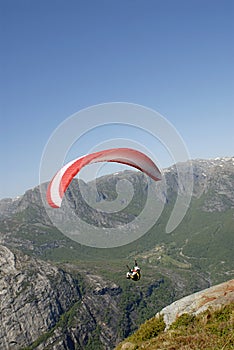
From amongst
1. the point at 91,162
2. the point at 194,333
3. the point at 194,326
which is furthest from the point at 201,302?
the point at 91,162

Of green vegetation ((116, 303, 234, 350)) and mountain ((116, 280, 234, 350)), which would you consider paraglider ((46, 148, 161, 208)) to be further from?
mountain ((116, 280, 234, 350))

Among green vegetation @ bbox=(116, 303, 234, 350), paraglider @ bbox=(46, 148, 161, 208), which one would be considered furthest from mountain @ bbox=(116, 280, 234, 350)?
paraglider @ bbox=(46, 148, 161, 208)

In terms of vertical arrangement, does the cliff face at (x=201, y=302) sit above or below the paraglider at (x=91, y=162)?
below

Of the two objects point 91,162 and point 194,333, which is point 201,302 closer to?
point 194,333

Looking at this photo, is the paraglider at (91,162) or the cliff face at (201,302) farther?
the cliff face at (201,302)

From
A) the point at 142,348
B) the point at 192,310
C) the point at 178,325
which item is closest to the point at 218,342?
the point at 142,348

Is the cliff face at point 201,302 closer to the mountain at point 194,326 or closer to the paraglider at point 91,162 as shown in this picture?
the mountain at point 194,326

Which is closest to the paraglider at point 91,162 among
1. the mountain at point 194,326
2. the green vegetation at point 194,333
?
the green vegetation at point 194,333
